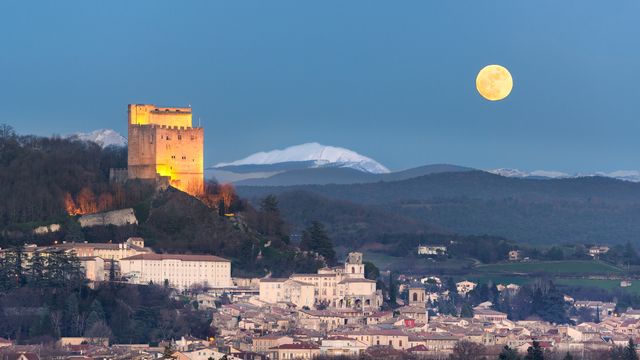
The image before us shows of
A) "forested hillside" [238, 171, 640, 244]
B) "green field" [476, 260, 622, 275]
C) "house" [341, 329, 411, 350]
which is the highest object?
"forested hillside" [238, 171, 640, 244]

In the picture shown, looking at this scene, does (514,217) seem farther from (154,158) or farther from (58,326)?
(58,326)

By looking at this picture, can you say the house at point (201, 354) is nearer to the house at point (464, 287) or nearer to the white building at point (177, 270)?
the white building at point (177, 270)

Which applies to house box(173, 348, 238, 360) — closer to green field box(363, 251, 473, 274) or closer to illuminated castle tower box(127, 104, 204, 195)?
illuminated castle tower box(127, 104, 204, 195)

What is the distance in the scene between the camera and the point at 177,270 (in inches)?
3334

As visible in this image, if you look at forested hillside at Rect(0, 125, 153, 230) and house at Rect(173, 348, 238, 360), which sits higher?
forested hillside at Rect(0, 125, 153, 230)

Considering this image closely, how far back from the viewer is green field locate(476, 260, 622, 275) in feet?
397

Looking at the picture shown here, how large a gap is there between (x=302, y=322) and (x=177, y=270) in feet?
17.1

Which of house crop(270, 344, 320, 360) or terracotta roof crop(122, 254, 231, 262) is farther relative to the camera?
terracotta roof crop(122, 254, 231, 262)

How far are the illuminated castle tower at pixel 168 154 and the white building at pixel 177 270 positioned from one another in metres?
7.15

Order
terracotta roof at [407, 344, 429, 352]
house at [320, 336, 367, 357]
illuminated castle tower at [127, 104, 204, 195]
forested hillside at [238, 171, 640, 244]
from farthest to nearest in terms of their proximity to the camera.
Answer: forested hillside at [238, 171, 640, 244] → illuminated castle tower at [127, 104, 204, 195] → terracotta roof at [407, 344, 429, 352] → house at [320, 336, 367, 357]

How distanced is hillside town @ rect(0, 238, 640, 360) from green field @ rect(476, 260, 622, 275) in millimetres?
27370

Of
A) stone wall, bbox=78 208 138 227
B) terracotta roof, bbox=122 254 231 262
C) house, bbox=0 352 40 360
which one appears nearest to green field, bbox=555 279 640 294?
stone wall, bbox=78 208 138 227

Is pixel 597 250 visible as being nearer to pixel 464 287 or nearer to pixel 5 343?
pixel 464 287

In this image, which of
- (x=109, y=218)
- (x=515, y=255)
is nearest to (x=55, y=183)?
(x=109, y=218)
